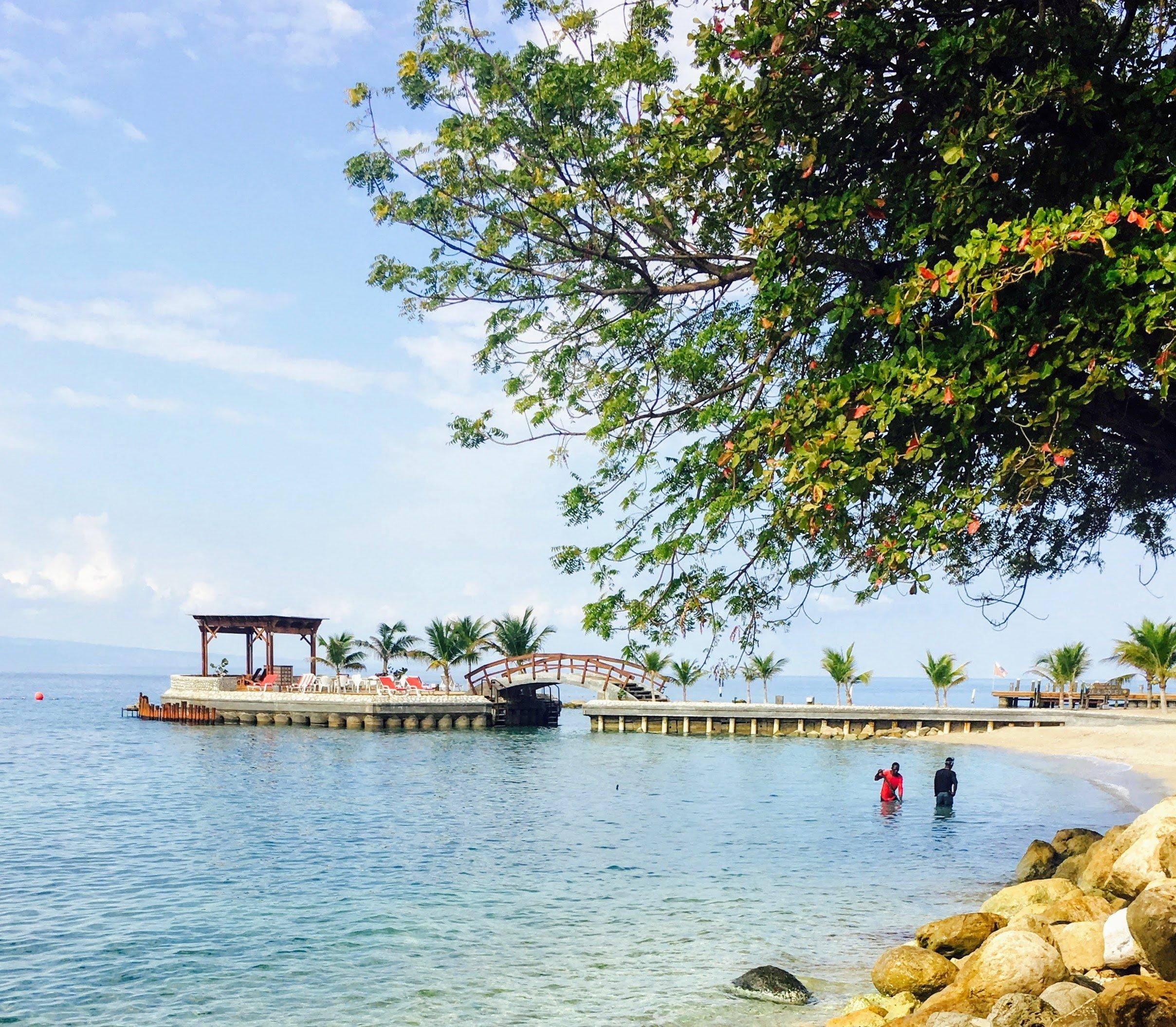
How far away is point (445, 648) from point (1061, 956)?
67237 millimetres

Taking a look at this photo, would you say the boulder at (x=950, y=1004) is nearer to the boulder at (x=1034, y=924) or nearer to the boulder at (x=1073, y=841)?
the boulder at (x=1034, y=924)

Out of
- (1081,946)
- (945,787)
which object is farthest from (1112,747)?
(1081,946)

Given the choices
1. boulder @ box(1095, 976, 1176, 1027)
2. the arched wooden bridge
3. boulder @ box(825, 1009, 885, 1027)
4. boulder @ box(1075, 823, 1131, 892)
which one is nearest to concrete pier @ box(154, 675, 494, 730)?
the arched wooden bridge

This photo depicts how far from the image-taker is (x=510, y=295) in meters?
13.3

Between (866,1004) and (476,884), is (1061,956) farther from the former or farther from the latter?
(476,884)

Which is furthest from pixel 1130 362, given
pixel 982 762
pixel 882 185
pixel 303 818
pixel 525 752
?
pixel 525 752

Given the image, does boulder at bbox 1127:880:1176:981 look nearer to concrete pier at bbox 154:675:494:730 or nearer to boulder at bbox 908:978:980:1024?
boulder at bbox 908:978:980:1024

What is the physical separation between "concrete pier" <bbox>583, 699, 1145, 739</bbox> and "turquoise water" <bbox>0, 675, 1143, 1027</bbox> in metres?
16.6

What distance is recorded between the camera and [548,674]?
213 ft

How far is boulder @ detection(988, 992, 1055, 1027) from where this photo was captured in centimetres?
755

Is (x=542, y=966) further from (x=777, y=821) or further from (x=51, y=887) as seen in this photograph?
(x=777, y=821)

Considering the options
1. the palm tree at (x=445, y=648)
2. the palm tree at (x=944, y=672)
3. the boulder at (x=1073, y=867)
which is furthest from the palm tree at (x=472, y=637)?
the boulder at (x=1073, y=867)

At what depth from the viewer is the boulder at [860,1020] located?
31.4 feet

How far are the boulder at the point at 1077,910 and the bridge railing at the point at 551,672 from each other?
172 feet
